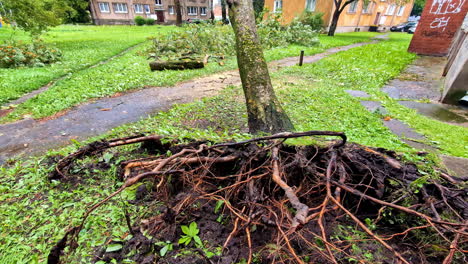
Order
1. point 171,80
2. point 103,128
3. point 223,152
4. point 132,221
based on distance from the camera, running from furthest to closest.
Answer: point 171,80
point 103,128
point 223,152
point 132,221

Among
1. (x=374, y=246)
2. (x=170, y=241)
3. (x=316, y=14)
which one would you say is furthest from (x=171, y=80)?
(x=316, y=14)

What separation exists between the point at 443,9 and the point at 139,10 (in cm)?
3816

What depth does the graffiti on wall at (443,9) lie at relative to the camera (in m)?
10.1

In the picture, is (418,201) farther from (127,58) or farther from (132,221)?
(127,58)

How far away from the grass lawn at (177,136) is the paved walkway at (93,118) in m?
0.52

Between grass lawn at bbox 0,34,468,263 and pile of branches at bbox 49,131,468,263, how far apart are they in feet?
0.74

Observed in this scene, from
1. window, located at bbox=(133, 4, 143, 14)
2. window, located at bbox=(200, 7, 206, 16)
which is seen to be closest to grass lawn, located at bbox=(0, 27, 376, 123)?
window, located at bbox=(133, 4, 143, 14)

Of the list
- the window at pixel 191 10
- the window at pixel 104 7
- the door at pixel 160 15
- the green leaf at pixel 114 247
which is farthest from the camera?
the window at pixel 191 10

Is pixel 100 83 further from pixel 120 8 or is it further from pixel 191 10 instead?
pixel 191 10

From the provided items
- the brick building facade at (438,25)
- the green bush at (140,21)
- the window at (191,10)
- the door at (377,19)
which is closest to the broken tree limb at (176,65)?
the brick building facade at (438,25)

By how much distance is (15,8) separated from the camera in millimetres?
9289

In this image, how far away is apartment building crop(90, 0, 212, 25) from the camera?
32.4m

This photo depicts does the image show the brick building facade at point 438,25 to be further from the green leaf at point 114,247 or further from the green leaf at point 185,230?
the green leaf at point 114,247

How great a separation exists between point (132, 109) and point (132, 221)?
11.8 ft
